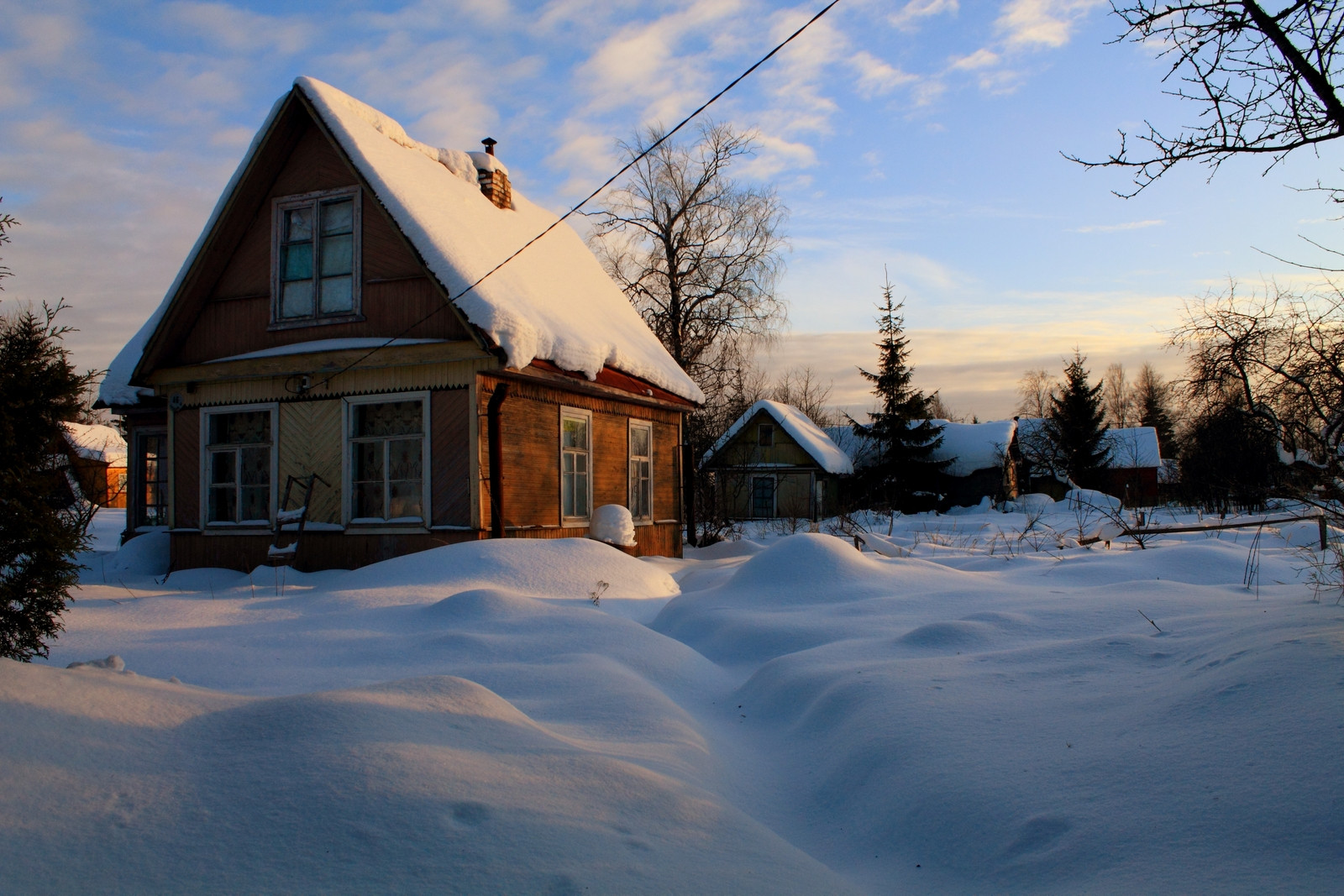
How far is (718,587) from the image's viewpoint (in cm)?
895

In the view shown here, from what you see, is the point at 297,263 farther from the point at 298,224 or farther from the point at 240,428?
the point at 240,428

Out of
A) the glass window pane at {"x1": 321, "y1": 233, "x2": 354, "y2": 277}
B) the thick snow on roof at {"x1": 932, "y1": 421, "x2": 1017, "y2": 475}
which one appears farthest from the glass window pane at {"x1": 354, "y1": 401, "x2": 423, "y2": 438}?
the thick snow on roof at {"x1": 932, "y1": 421, "x2": 1017, "y2": 475}

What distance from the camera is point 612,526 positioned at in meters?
12.8

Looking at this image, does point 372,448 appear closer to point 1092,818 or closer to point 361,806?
point 361,806

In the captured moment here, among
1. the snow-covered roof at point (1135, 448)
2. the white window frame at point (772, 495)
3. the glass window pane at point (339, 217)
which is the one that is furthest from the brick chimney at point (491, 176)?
the snow-covered roof at point (1135, 448)

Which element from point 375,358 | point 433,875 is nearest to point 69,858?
point 433,875

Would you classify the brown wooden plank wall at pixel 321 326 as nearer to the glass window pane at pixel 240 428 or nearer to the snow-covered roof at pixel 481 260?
the snow-covered roof at pixel 481 260

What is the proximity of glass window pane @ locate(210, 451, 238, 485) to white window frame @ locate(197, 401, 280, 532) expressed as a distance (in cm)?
7

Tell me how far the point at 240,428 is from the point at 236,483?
32.0 inches

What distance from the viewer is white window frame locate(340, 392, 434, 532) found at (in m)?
11.0

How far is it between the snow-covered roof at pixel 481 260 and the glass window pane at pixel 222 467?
1880 mm

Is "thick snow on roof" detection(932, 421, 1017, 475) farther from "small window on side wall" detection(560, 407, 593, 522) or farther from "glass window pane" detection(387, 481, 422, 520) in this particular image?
"glass window pane" detection(387, 481, 422, 520)

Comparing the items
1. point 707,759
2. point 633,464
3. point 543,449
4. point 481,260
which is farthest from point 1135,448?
point 707,759

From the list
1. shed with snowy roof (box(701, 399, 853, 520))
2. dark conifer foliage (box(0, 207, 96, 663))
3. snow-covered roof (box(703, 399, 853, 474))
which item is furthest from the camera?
shed with snowy roof (box(701, 399, 853, 520))
